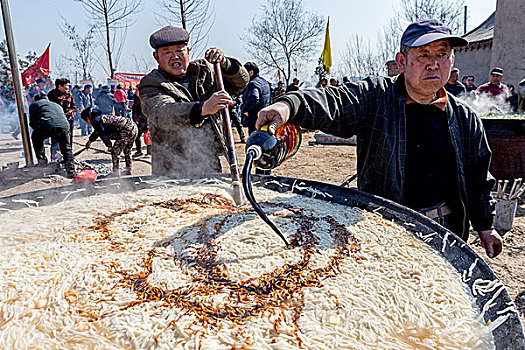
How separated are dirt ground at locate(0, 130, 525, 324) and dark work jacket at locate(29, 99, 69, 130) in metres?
1.15

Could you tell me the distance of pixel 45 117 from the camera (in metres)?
8.20

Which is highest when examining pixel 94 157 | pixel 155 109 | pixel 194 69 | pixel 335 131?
pixel 194 69

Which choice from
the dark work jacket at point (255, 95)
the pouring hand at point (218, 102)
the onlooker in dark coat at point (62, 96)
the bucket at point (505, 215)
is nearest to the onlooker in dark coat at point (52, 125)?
the onlooker in dark coat at point (62, 96)

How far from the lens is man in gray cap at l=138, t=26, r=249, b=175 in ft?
9.70

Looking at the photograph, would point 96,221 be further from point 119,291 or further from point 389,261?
point 389,261

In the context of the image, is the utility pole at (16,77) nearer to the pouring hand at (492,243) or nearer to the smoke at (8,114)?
the pouring hand at (492,243)

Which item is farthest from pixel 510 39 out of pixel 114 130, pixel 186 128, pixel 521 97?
pixel 186 128

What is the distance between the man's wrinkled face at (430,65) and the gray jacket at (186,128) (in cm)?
→ 194

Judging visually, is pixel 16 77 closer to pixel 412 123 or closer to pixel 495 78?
pixel 412 123

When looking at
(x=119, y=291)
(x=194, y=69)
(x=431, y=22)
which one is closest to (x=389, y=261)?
(x=119, y=291)

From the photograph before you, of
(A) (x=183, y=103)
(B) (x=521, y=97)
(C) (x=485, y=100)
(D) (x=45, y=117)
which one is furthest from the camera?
(B) (x=521, y=97)

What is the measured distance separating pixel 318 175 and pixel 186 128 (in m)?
5.55

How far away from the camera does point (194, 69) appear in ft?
12.0

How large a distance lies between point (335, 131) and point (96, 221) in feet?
5.92
